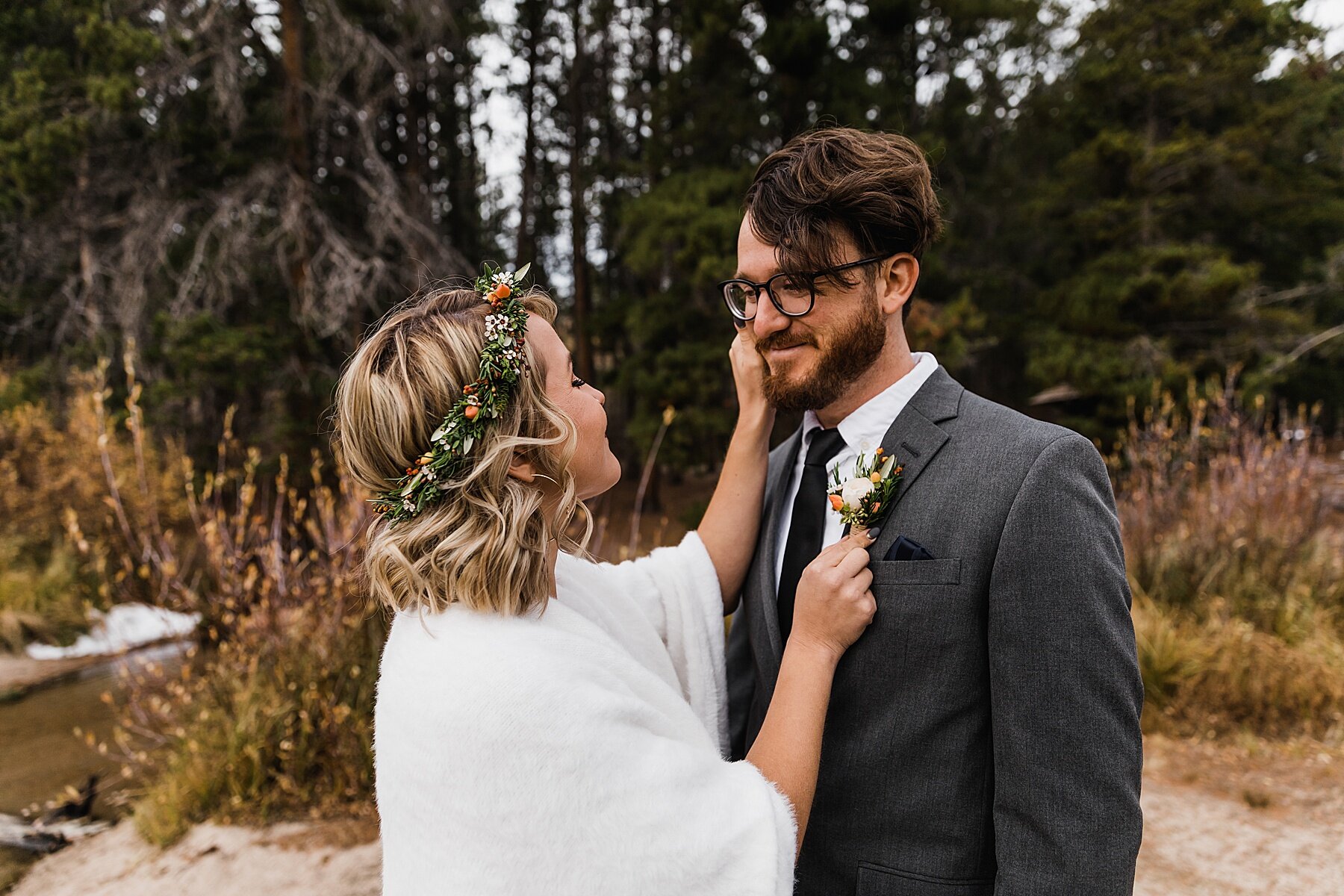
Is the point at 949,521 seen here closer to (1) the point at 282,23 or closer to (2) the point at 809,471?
(2) the point at 809,471

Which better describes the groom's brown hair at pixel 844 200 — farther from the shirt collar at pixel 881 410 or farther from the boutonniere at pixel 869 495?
the boutonniere at pixel 869 495

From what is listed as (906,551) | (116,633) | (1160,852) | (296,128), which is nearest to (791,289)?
(906,551)

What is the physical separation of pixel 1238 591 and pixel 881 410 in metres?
4.93

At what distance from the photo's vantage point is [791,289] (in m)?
1.78

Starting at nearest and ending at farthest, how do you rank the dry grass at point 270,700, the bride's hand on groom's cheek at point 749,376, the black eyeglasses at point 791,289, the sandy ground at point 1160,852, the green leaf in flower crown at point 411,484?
the green leaf in flower crown at point 411,484 < the black eyeglasses at point 791,289 < the bride's hand on groom's cheek at point 749,376 < the sandy ground at point 1160,852 < the dry grass at point 270,700

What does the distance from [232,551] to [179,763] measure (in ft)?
3.72

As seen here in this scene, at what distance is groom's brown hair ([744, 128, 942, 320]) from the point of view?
5.53ft

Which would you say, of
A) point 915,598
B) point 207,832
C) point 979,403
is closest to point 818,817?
point 915,598

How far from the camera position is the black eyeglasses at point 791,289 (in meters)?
1.73

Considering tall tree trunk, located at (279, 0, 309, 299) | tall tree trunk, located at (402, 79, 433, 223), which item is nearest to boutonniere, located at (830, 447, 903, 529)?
tall tree trunk, located at (279, 0, 309, 299)

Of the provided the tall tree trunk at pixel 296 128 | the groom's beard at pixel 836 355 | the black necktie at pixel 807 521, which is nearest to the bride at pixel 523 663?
the black necktie at pixel 807 521

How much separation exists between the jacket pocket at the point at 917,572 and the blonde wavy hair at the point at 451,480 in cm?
68

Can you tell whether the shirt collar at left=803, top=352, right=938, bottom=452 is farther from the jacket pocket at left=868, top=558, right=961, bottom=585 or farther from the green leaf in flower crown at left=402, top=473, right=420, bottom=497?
the green leaf in flower crown at left=402, top=473, right=420, bottom=497

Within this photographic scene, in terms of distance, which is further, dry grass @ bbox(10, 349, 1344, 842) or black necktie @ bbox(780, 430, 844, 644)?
dry grass @ bbox(10, 349, 1344, 842)
